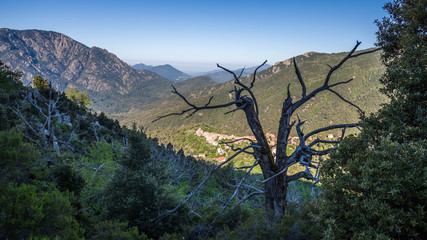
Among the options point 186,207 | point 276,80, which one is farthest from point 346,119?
point 186,207

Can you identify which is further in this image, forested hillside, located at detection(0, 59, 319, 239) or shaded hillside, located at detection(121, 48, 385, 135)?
shaded hillside, located at detection(121, 48, 385, 135)

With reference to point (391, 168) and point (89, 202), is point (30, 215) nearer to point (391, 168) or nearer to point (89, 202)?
point (391, 168)

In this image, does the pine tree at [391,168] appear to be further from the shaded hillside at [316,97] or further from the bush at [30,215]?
the shaded hillside at [316,97]

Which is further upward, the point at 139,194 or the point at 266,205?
the point at 266,205

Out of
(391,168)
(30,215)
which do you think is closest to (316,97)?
(391,168)

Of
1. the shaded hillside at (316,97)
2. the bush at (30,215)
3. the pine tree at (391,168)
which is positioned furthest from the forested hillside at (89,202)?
the shaded hillside at (316,97)

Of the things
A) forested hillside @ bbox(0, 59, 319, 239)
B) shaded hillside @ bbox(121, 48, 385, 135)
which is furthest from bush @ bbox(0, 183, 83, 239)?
shaded hillside @ bbox(121, 48, 385, 135)

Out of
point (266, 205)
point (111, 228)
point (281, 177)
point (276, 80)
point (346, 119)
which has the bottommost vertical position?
point (346, 119)

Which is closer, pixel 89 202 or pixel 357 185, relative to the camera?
pixel 357 185

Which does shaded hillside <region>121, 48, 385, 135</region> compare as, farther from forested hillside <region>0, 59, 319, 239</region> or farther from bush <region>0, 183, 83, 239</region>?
bush <region>0, 183, 83, 239</region>

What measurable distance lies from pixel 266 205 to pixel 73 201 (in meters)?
4.59

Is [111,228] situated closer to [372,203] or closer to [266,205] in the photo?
[266,205]

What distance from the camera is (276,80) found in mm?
116250

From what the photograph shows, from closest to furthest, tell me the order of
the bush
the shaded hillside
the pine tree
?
the pine tree, the bush, the shaded hillside
